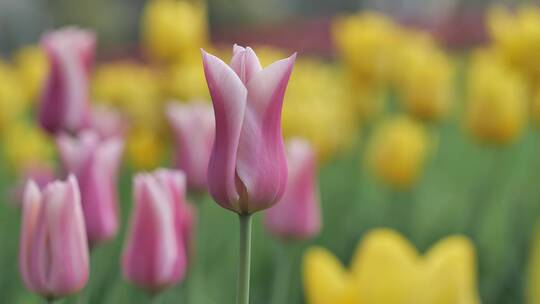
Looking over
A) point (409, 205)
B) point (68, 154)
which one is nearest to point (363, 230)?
point (409, 205)

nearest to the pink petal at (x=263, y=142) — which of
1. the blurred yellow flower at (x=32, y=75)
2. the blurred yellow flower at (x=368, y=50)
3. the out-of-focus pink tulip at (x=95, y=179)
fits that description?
the out-of-focus pink tulip at (x=95, y=179)

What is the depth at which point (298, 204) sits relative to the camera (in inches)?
68.6

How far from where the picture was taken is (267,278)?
7.97ft

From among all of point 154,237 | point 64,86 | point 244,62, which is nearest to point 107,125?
point 64,86

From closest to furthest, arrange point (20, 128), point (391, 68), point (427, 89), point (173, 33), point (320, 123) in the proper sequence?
point (320, 123), point (427, 89), point (173, 33), point (391, 68), point (20, 128)

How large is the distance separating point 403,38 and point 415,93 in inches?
27.8

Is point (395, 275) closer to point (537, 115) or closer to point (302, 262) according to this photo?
point (302, 262)

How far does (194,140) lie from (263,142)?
0.75 m

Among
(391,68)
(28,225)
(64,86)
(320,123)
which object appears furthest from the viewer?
(391,68)

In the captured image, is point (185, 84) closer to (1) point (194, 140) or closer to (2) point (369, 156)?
(2) point (369, 156)

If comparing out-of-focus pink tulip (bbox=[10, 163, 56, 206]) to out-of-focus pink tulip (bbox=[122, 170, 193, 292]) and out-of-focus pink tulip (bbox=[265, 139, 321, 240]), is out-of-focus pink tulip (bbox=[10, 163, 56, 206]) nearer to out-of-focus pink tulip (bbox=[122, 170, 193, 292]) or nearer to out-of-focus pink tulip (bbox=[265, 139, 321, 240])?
out-of-focus pink tulip (bbox=[265, 139, 321, 240])

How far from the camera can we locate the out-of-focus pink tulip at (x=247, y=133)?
3.16ft

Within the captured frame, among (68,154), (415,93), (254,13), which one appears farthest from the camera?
(254,13)

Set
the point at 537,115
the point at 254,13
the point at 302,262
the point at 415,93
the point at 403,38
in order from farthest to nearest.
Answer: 1. the point at 254,13
2. the point at 403,38
3. the point at 415,93
4. the point at 537,115
5. the point at 302,262
